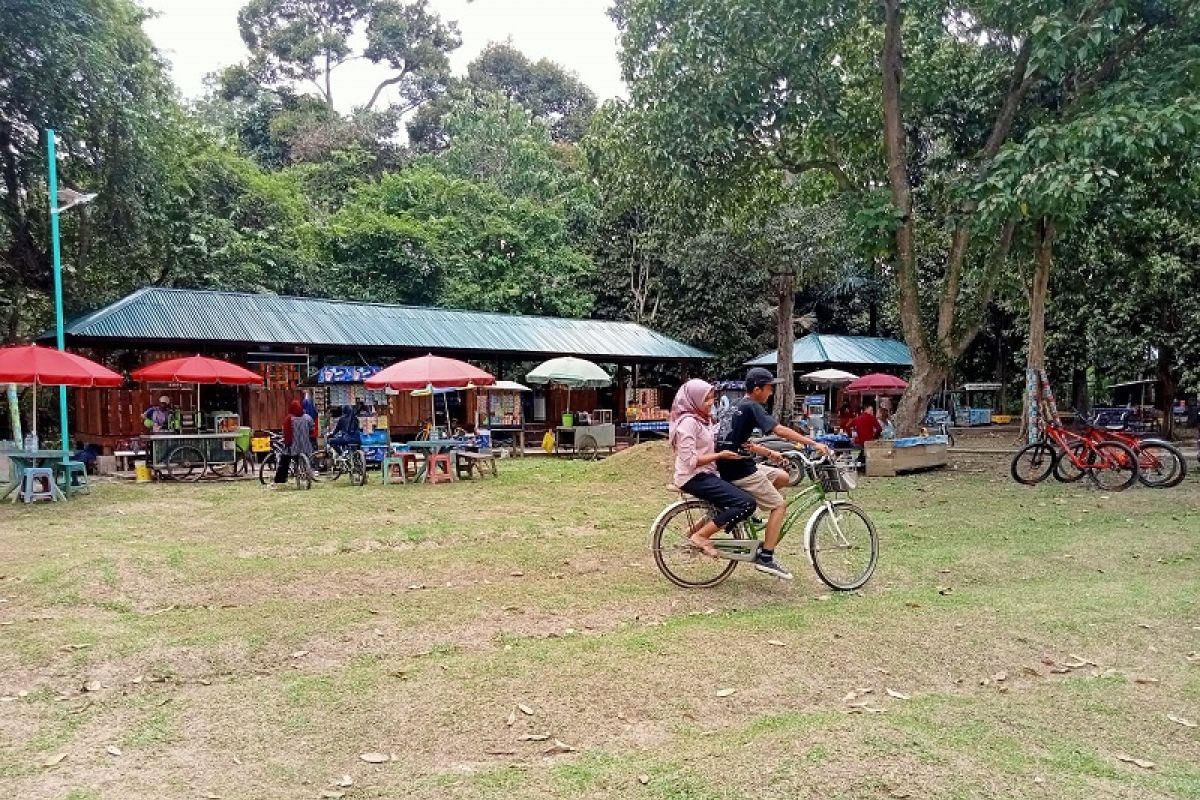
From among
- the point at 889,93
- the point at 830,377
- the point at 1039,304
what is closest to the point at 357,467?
the point at 889,93

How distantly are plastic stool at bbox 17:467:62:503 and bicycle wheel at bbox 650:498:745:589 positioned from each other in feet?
31.1

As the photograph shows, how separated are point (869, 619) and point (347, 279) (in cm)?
2361

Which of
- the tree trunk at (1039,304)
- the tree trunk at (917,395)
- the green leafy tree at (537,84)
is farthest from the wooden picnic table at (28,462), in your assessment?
the green leafy tree at (537,84)

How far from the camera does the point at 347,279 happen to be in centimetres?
2619

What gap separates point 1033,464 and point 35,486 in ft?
46.4

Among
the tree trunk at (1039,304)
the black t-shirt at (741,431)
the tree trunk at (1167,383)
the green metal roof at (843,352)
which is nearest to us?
the black t-shirt at (741,431)

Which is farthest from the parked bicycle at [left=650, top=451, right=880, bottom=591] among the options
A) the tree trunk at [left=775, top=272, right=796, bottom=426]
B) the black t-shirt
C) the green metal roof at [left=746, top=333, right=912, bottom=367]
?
the green metal roof at [left=746, top=333, right=912, bottom=367]

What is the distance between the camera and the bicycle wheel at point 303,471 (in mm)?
13062

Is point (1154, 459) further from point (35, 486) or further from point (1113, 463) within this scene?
point (35, 486)

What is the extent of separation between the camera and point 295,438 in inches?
519

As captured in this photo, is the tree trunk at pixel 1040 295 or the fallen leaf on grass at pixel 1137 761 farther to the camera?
the tree trunk at pixel 1040 295

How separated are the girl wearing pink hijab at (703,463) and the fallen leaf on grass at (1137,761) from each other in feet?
8.99

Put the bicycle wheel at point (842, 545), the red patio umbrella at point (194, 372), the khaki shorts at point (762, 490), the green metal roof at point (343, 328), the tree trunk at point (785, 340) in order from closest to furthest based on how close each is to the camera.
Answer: the khaki shorts at point (762, 490)
the bicycle wheel at point (842, 545)
the red patio umbrella at point (194, 372)
the green metal roof at point (343, 328)
the tree trunk at point (785, 340)

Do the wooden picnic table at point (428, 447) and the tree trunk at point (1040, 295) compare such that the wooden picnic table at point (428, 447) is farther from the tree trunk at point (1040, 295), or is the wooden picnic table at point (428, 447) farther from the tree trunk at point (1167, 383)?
the tree trunk at point (1167, 383)
